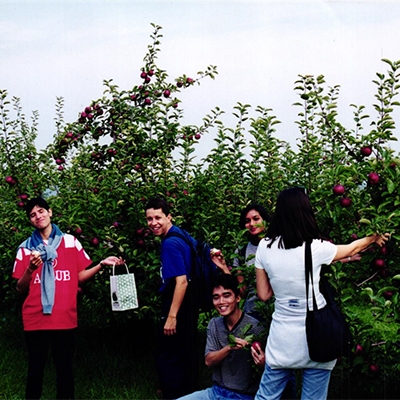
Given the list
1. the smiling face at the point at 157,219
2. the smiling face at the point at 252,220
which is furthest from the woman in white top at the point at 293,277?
the smiling face at the point at 157,219

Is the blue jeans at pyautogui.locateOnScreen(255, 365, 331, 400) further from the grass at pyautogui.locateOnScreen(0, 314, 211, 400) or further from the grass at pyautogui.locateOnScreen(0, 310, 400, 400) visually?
the grass at pyautogui.locateOnScreen(0, 314, 211, 400)

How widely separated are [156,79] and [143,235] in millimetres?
2494

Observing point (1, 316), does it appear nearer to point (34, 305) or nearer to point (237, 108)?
point (34, 305)

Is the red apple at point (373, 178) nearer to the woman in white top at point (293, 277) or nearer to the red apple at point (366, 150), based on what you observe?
the red apple at point (366, 150)

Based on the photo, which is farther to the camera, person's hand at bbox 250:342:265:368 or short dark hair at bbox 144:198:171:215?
short dark hair at bbox 144:198:171:215

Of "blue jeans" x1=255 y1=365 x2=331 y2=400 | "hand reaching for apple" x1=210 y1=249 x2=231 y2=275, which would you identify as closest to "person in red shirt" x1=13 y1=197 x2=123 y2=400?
"hand reaching for apple" x1=210 y1=249 x2=231 y2=275

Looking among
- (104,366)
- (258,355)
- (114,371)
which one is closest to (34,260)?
(258,355)

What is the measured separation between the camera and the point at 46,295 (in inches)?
152

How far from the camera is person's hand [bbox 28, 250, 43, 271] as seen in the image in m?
3.63

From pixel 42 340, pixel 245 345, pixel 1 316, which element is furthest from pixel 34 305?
pixel 1 316

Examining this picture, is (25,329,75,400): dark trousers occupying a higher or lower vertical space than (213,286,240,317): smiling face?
lower

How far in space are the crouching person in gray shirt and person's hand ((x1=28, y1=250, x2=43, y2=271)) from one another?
1.22m

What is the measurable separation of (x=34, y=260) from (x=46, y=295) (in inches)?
13.1

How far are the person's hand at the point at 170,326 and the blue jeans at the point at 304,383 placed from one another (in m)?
1.02
